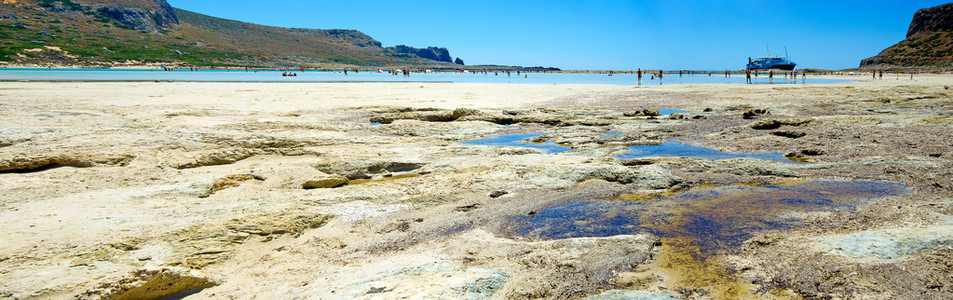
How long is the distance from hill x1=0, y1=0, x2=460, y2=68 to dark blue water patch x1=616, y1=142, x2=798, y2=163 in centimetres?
9943

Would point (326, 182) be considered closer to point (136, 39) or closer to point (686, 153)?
point (686, 153)

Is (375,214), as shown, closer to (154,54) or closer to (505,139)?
(505,139)

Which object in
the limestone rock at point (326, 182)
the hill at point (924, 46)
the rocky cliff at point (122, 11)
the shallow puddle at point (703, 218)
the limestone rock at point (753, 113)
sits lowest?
the shallow puddle at point (703, 218)

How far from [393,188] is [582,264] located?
3.71 metres

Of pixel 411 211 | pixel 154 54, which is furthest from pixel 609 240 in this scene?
pixel 154 54

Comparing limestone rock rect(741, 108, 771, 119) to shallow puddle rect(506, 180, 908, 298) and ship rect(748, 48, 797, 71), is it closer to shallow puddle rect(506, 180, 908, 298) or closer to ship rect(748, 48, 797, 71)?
shallow puddle rect(506, 180, 908, 298)

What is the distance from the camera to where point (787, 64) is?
85312 mm

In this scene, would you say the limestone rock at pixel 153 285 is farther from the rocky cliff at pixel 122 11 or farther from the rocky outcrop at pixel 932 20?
the rocky cliff at pixel 122 11

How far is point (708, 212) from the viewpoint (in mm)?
6469

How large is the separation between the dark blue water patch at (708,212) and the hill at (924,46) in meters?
84.0

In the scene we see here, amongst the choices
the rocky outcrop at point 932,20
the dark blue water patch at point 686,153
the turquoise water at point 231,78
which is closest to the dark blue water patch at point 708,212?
the dark blue water patch at point 686,153

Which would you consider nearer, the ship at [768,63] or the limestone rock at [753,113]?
the limestone rock at [753,113]

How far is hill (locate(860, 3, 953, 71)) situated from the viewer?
74369 mm

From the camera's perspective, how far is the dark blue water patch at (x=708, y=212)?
5.78 metres
